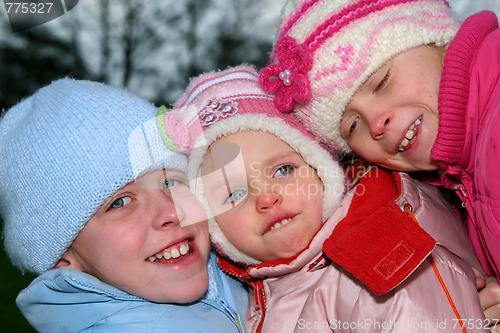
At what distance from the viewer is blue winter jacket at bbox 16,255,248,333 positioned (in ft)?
5.87

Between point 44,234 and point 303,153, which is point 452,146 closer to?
point 303,153

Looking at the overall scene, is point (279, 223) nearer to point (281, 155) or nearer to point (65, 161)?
point (281, 155)

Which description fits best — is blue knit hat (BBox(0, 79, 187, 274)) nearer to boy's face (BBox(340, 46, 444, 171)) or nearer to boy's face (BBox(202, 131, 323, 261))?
boy's face (BBox(202, 131, 323, 261))

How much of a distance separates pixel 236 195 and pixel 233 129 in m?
0.27

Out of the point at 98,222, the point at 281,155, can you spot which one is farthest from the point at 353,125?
the point at 98,222

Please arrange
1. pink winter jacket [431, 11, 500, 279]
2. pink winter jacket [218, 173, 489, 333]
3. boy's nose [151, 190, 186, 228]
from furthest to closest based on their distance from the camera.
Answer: boy's nose [151, 190, 186, 228] → pink winter jacket [431, 11, 500, 279] → pink winter jacket [218, 173, 489, 333]

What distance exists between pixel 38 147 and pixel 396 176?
4.59 ft

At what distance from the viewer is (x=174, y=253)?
1.88 metres

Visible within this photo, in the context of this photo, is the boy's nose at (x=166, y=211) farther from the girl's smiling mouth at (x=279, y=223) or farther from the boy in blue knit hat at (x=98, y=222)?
the girl's smiling mouth at (x=279, y=223)

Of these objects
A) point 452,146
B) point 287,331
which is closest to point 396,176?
point 452,146

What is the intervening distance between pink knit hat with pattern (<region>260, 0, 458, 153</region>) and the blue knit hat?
0.60 metres

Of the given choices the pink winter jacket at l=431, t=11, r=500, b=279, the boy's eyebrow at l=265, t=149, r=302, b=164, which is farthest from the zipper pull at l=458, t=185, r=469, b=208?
the boy's eyebrow at l=265, t=149, r=302, b=164

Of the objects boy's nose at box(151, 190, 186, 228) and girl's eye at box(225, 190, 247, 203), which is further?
girl's eye at box(225, 190, 247, 203)

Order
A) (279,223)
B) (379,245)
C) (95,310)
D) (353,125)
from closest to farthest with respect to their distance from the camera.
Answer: (379,245)
(95,310)
(279,223)
(353,125)
